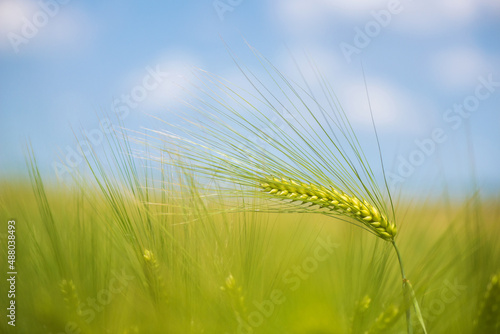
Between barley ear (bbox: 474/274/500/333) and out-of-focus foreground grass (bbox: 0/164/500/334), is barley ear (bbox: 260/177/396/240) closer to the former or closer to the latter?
out-of-focus foreground grass (bbox: 0/164/500/334)

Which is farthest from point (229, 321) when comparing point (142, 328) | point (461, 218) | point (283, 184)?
point (461, 218)

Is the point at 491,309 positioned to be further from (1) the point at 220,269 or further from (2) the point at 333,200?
(1) the point at 220,269

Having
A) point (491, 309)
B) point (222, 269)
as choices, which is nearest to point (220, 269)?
point (222, 269)

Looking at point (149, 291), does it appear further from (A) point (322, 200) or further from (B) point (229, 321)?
(A) point (322, 200)

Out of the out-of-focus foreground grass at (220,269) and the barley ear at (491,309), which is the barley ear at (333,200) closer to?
the out-of-focus foreground grass at (220,269)

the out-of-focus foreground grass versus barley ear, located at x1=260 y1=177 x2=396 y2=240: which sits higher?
barley ear, located at x1=260 y1=177 x2=396 y2=240
